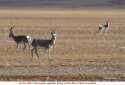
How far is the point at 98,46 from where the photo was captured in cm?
2577

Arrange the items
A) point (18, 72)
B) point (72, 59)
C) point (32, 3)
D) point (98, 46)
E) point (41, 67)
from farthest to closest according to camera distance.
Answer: point (32, 3), point (98, 46), point (72, 59), point (41, 67), point (18, 72)

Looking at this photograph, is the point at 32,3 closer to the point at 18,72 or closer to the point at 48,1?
the point at 48,1

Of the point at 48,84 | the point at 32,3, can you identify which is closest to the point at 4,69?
the point at 48,84

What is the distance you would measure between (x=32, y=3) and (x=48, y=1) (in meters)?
7.45

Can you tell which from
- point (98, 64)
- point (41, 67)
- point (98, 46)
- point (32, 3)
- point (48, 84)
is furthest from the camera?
point (32, 3)

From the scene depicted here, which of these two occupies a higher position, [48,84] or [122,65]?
[48,84]

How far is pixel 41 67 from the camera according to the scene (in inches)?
662

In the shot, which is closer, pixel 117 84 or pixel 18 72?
pixel 117 84

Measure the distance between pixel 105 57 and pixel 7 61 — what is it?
3.72 metres

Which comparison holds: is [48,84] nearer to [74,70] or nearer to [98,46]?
[74,70]

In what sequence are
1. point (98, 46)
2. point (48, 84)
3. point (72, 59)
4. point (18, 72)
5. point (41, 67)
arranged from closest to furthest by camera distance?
point (48, 84), point (18, 72), point (41, 67), point (72, 59), point (98, 46)

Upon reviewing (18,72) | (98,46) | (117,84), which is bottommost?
(98,46)

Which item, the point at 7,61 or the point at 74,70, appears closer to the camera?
the point at 74,70

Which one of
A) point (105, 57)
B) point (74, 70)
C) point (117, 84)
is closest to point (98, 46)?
point (105, 57)
